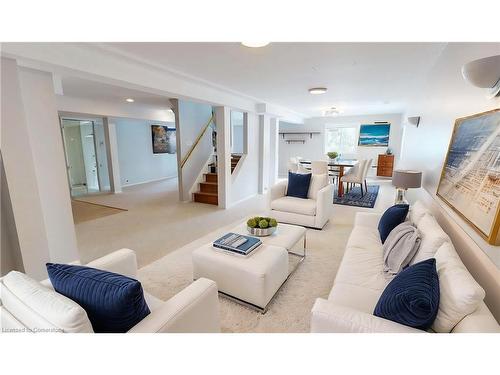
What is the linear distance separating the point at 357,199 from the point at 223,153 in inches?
129

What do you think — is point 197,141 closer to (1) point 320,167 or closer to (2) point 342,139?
(1) point 320,167

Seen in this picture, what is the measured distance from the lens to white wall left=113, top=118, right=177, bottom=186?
23.7 feet

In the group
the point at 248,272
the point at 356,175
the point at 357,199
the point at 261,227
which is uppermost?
the point at 356,175

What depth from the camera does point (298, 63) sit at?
291 centimetres

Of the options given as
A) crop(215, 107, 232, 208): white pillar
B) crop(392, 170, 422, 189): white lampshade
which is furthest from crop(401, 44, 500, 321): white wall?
crop(215, 107, 232, 208): white pillar

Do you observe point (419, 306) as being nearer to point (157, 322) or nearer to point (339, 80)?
point (157, 322)

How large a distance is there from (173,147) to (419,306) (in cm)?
907

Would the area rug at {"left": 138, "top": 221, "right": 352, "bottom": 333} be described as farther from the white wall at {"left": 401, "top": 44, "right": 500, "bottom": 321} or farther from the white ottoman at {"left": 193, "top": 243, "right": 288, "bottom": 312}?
the white wall at {"left": 401, "top": 44, "right": 500, "bottom": 321}

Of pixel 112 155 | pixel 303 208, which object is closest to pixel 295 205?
pixel 303 208

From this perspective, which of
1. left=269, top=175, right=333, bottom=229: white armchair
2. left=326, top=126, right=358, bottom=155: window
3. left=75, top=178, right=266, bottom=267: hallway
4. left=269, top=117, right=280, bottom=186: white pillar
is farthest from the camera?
left=326, top=126, right=358, bottom=155: window

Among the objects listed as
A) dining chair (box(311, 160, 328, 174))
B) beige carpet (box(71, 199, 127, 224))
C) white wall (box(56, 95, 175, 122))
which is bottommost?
beige carpet (box(71, 199, 127, 224))

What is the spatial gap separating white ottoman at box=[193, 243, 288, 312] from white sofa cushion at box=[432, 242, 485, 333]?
107 cm
